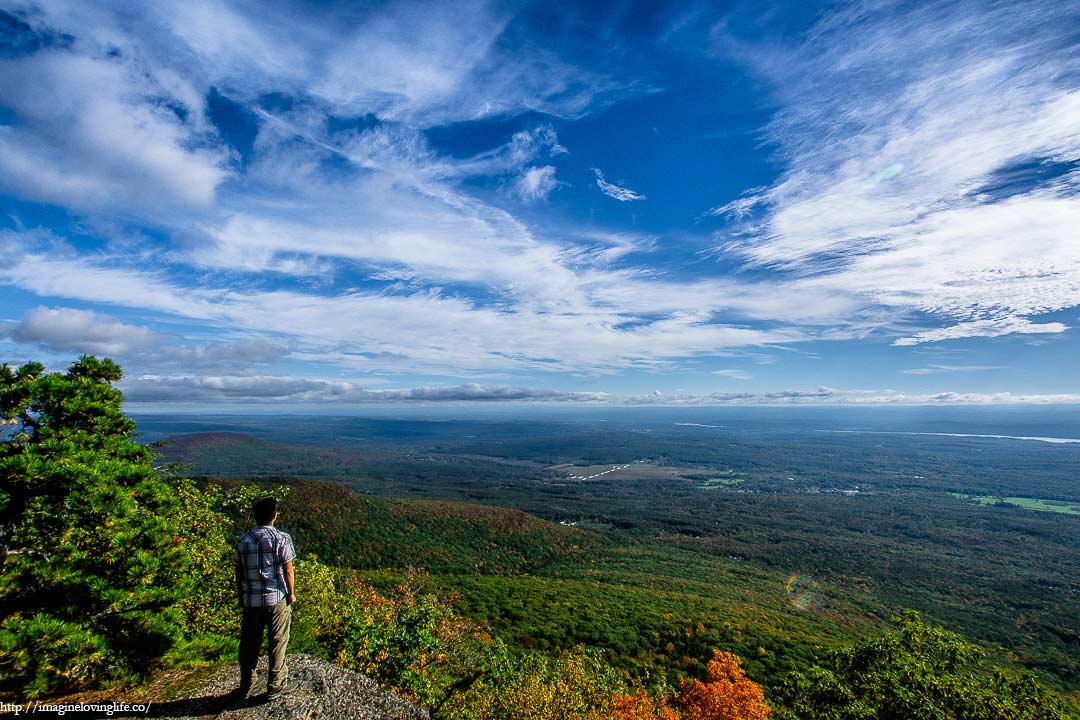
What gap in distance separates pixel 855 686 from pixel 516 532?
291ft

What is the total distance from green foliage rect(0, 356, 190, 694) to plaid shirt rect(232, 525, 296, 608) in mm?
2346

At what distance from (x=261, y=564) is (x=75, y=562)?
333cm

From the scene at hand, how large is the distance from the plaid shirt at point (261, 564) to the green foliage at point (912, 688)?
19.5 meters

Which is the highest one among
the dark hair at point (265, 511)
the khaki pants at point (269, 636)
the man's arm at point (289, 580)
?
the dark hair at point (265, 511)

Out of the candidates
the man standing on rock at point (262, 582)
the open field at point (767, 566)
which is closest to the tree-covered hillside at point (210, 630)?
the man standing on rock at point (262, 582)

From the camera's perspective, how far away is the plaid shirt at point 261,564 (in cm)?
684

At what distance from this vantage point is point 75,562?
720 cm

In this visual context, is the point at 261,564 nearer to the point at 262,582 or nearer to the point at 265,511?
the point at 262,582

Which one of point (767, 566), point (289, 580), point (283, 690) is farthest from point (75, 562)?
point (767, 566)

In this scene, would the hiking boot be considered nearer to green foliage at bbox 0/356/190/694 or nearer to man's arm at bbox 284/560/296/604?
man's arm at bbox 284/560/296/604

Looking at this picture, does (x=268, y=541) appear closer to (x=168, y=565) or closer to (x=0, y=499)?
(x=168, y=565)

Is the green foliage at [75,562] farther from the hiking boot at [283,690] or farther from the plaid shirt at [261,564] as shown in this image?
the plaid shirt at [261,564]

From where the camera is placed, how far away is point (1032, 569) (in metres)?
114

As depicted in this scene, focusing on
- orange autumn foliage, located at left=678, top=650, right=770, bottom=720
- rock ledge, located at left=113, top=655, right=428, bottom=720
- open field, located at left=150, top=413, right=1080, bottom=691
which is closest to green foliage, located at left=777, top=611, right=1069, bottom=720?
orange autumn foliage, located at left=678, top=650, right=770, bottom=720
